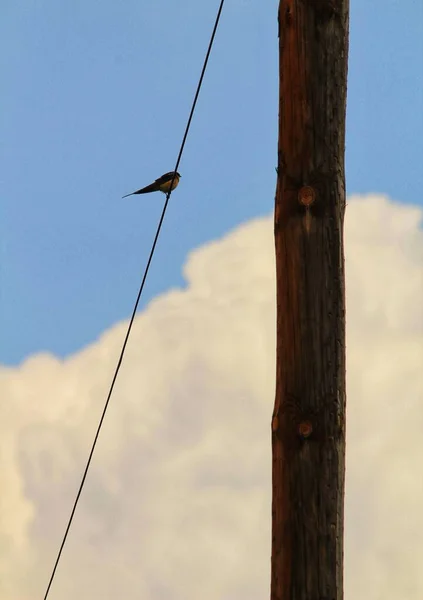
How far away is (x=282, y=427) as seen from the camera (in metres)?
4.02

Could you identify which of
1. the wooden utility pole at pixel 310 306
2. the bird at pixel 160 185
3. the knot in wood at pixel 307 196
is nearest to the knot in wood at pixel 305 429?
the wooden utility pole at pixel 310 306

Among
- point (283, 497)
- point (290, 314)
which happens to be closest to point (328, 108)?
point (290, 314)

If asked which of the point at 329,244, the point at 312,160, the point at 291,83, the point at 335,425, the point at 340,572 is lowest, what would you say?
the point at 340,572

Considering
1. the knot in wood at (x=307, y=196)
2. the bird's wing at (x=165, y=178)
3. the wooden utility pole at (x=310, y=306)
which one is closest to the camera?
the wooden utility pole at (x=310, y=306)

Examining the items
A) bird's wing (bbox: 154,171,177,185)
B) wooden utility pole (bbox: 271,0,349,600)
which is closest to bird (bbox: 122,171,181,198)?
bird's wing (bbox: 154,171,177,185)

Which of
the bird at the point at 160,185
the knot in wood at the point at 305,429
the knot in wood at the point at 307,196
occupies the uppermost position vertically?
the bird at the point at 160,185

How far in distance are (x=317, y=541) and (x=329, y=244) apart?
1.27 m

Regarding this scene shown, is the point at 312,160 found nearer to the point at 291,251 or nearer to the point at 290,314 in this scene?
the point at 291,251

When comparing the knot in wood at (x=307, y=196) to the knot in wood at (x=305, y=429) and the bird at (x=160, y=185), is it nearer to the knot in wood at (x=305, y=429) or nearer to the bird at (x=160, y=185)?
the knot in wood at (x=305, y=429)

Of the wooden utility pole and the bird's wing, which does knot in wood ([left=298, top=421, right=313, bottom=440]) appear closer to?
the wooden utility pole

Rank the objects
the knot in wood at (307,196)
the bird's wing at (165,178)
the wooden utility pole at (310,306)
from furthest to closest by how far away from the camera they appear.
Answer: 1. the bird's wing at (165,178)
2. the knot in wood at (307,196)
3. the wooden utility pole at (310,306)

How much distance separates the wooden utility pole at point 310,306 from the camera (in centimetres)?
→ 387

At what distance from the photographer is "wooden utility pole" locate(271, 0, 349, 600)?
387 centimetres

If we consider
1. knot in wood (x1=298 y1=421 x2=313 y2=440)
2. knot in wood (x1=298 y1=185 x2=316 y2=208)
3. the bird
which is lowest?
knot in wood (x1=298 y1=421 x2=313 y2=440)
